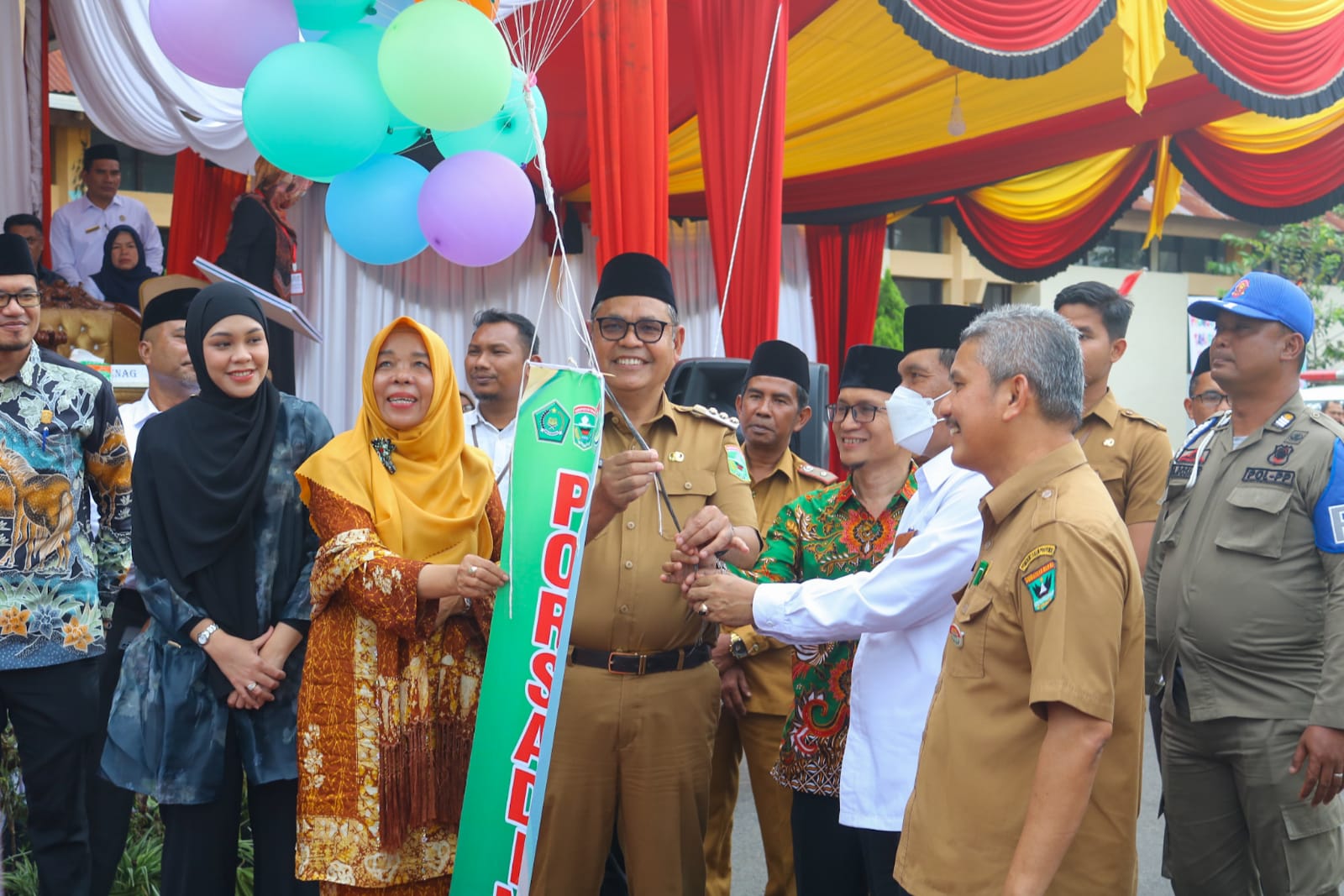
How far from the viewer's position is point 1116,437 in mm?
3648

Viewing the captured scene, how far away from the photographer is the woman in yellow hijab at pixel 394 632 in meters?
2.58

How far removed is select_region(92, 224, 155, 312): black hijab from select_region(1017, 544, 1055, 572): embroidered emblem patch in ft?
Result: 21.6

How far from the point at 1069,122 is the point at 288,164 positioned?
279 inches

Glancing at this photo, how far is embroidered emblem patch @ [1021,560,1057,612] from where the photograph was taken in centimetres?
174

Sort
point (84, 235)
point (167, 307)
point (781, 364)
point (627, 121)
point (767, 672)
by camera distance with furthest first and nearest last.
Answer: point (84, 235), point (627, 121), point (781, 364), point (167, 307), point (767, 672)

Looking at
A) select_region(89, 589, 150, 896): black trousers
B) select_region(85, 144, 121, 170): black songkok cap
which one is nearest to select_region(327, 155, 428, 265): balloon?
select_region(89, 589, 150, 896): black trousers

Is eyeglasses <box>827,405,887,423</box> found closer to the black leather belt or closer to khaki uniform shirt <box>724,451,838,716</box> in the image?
khaki uniform shirt <box>724,451,838,716</box>

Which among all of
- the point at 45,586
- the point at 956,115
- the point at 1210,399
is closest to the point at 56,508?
the point at 45,586

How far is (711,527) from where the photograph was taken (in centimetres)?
255

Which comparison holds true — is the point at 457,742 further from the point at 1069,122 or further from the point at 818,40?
the point at 1069,122

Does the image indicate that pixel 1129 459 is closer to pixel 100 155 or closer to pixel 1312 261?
pixel 100 155

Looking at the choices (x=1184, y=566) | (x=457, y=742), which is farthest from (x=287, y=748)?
(x=1184, y=566)

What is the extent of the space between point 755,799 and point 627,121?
8.31 feet

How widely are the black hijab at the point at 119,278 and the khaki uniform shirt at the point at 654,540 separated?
537 cm
